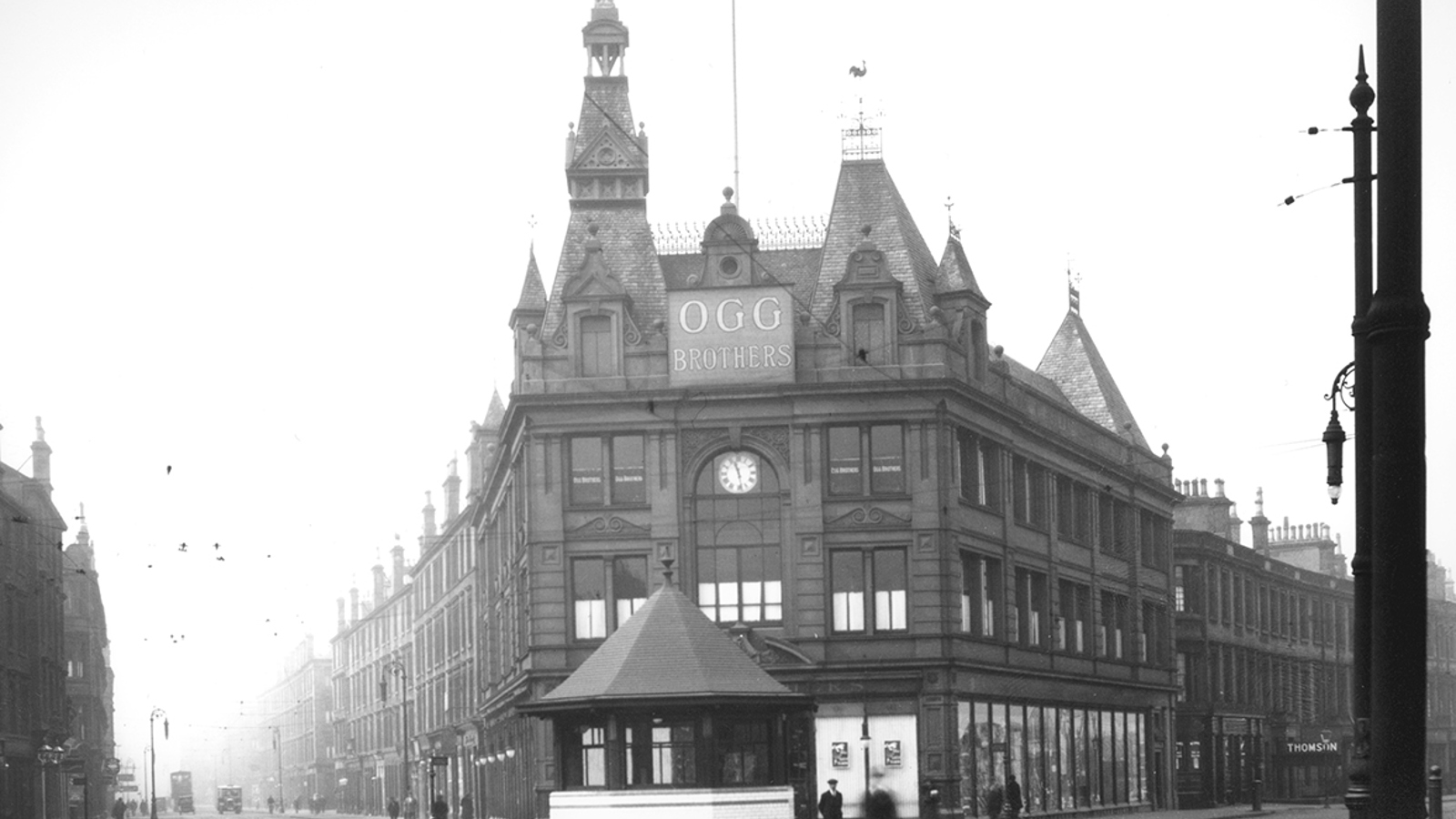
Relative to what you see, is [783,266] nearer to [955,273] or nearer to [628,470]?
[955,273]

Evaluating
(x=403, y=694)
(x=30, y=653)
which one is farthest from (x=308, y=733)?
(x=30, y=653)

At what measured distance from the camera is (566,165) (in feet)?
201

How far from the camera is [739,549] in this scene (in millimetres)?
56375

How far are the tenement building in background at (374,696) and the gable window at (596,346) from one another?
39.8 m

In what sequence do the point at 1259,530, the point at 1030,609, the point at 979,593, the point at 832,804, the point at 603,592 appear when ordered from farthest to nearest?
1. the point at 1259,530
2. the point at 1030,609
3. the point at 979,593
4. the point at 603,592
5. the point at 832,804

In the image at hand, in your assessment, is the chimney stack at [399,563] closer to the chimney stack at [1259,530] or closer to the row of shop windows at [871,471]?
the chimney stack at [1259,530]

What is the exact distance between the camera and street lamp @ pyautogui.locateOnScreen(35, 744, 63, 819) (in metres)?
71.2

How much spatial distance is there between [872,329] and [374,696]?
76.0m

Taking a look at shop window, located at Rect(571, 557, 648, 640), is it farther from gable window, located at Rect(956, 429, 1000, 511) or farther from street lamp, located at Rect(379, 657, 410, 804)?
street lamp, located at Rect(379, 657, 410, 804)

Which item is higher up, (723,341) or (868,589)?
(723,341)

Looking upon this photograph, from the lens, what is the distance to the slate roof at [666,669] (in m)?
33.8

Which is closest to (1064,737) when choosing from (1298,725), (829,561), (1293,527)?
(829,561)

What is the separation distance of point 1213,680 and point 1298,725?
44.0 ft

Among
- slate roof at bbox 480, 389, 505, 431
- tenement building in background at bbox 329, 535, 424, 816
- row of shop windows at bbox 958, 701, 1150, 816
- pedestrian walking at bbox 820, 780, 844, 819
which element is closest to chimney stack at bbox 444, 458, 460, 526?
tenement building in background at bbox 329, 535, 424, 816
